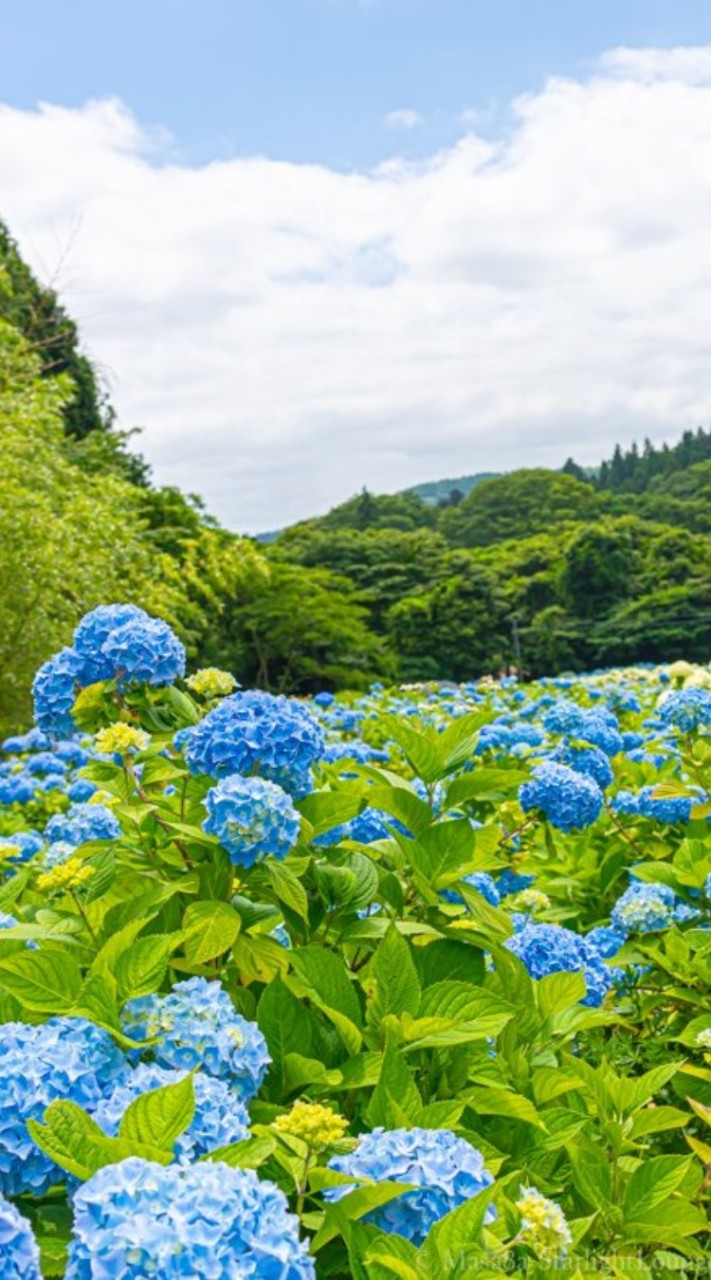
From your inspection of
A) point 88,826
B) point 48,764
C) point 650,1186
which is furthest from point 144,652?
point 48,764

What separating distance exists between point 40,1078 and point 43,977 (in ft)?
0.80

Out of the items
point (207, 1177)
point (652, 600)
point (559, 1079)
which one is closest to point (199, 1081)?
point (207, 1177)

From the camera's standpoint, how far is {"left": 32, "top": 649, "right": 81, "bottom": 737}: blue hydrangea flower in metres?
2.02

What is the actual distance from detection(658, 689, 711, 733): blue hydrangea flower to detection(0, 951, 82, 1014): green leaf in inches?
79.5

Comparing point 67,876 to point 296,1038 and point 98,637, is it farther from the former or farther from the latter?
point 98,637

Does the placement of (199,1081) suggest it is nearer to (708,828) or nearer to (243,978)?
(243,978)

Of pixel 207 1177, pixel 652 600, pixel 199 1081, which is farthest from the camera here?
pixel 652 600

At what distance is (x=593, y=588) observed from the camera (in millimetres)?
36906

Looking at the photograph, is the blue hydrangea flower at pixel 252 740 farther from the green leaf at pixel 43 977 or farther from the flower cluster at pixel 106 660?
the green leaf at pixel 43 977

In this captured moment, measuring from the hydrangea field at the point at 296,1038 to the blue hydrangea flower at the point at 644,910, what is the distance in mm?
73

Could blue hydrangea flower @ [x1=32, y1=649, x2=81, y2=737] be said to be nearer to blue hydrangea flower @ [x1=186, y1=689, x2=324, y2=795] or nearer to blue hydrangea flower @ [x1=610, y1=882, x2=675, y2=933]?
blue hydrangea flower @ [x1=186, y1=689, x2=324, y2=795]

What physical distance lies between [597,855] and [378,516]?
53439mm

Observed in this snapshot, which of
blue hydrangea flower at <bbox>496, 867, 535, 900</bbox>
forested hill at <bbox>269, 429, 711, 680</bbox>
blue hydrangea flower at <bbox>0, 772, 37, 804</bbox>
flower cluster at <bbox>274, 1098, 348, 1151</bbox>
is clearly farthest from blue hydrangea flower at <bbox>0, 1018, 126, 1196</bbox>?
forested hill at <bbox>269, 429, 711, 680</bbox>

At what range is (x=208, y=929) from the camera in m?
1.51
